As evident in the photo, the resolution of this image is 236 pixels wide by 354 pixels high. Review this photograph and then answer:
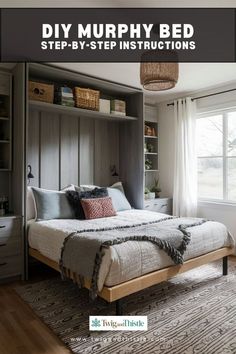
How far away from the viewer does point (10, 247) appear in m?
2.94

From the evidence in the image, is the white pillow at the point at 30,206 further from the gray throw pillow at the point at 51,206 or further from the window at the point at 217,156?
the window at the point at 217,156

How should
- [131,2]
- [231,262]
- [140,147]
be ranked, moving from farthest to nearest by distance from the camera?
1. [140,147]
2. [231,262]
3. [131,2]

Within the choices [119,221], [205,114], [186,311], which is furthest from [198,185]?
[186,311]

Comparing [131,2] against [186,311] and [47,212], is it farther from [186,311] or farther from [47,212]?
[186,311]

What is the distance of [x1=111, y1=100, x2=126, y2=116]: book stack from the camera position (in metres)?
4.01

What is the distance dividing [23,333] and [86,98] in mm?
2766

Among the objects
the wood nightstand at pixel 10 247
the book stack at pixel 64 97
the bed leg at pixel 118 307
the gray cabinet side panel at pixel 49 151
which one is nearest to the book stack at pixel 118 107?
Result: the book stack at pixel 64 97

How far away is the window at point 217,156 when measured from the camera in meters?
4.06

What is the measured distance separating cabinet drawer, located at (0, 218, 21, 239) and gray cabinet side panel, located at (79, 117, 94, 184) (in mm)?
1228

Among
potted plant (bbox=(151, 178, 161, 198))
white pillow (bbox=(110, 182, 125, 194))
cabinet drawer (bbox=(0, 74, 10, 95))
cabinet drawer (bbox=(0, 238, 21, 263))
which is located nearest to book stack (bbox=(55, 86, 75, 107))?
cabinet drawer (bbox=(0, 74, 10, 95))

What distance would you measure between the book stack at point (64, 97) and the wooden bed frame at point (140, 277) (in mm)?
1834

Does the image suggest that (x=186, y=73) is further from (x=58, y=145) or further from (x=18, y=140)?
(x=18, y=140)

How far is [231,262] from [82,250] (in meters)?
2.31

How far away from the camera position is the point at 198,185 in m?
4.52
